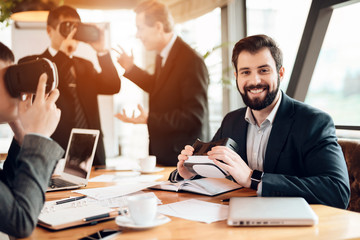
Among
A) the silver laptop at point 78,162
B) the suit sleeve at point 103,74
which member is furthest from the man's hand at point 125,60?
the silver laptop at point 78,162

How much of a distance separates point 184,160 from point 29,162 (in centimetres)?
72

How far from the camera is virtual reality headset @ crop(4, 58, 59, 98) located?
1042mm

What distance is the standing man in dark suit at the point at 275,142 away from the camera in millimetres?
1329

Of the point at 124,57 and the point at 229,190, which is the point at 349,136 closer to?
the point at 229,190

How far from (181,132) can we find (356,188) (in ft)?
3.88

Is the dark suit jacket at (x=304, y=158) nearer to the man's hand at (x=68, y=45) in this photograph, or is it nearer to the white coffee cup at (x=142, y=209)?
the white coffee cup at (x=142, y=209)

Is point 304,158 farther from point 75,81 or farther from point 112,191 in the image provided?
point 75,81

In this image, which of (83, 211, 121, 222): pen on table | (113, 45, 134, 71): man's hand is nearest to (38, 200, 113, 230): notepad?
(83, 211, 121, 222): pen on table

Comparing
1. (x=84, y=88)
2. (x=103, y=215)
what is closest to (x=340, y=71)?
(x=84, y=88)

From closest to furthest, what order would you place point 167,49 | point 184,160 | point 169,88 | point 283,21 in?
point 184,160 → point 169,88 → point 167,49 → point 283,21

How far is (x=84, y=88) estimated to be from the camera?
2670 mm

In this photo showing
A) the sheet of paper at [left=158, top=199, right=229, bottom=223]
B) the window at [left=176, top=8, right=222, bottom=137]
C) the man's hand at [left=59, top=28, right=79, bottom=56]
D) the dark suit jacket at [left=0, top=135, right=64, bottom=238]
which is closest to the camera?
the dark suit jacket at [left=0, top=135, right=64, bottom=238]

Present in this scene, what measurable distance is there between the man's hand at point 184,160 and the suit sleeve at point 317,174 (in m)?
0.31

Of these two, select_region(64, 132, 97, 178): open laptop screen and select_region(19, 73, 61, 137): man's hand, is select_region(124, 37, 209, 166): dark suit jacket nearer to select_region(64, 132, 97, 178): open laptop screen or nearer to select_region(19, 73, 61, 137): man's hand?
select_region(64, 132, 97, 178): open laptop screen
